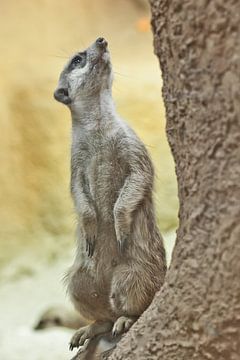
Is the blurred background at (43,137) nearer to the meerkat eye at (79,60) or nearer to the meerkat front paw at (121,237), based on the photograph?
the meerkat eye at (79,60)

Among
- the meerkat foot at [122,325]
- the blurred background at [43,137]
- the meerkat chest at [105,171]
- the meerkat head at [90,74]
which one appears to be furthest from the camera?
the blurred background at [43,137]

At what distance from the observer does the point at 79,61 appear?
251cm

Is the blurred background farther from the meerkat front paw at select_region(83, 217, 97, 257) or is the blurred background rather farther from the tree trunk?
the tree trunk

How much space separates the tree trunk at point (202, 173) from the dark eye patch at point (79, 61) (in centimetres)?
68

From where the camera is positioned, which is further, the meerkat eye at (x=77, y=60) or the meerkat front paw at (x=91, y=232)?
the meerkat eye at (x=77, y=60)

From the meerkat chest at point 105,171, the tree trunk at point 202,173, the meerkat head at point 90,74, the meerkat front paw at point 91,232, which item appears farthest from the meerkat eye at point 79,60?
the tree trunk at point 202,173

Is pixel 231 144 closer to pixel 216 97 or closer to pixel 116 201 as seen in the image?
pixel 216 97

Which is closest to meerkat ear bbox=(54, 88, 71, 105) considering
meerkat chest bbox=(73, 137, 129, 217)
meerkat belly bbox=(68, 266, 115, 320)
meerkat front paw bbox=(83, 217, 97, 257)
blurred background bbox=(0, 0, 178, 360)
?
meerkat chest bbox=(73, 137, 129, 217)

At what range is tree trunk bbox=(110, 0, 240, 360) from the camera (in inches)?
63.1

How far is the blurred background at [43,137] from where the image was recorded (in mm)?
4539

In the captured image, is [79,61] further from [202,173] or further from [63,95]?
[202,173]

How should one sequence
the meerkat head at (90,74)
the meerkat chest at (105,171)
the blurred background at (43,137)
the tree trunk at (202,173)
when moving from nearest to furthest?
the tree trunk at (202,173) < the meerkat chest at (105,171) < the meerkat head at (90,74) < the blurred background at (43,137)

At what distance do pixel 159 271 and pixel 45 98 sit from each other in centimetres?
262

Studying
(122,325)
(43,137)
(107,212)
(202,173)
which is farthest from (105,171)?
(43,137)
